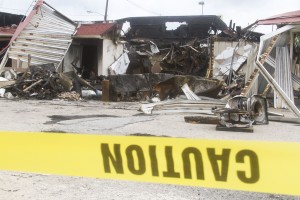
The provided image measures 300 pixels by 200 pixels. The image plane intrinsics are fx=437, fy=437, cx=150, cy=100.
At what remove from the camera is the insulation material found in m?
13.1

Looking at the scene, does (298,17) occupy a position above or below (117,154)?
above

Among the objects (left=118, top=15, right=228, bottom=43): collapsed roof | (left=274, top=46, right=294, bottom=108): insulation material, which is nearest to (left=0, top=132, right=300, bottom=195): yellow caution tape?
(left=274, top=46, right=294, bottom=108): insulation material

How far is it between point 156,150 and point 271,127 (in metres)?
7.66

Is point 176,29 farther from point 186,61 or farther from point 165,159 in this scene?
point 165,159

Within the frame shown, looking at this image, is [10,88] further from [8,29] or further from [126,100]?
[8,29]

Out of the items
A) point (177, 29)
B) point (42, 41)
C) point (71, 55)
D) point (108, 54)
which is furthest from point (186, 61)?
point (42, 41)

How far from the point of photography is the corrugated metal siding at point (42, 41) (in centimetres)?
2081

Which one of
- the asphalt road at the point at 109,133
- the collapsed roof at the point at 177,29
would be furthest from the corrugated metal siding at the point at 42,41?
the asphalt road at the point at 109,133

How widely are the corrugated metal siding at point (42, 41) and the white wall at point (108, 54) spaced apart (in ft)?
8.17

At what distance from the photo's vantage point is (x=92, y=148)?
248 centimetres

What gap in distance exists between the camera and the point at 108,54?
23.6 meters

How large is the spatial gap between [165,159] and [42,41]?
19.6 m

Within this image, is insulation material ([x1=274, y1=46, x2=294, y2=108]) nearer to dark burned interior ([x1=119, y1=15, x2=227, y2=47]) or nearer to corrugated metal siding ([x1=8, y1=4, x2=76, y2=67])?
corrugated metal siding ([x1=8, y1=4, x2=76, y2=67])

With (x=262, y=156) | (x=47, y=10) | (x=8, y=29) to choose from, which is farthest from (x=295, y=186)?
(x=8, y=29)
